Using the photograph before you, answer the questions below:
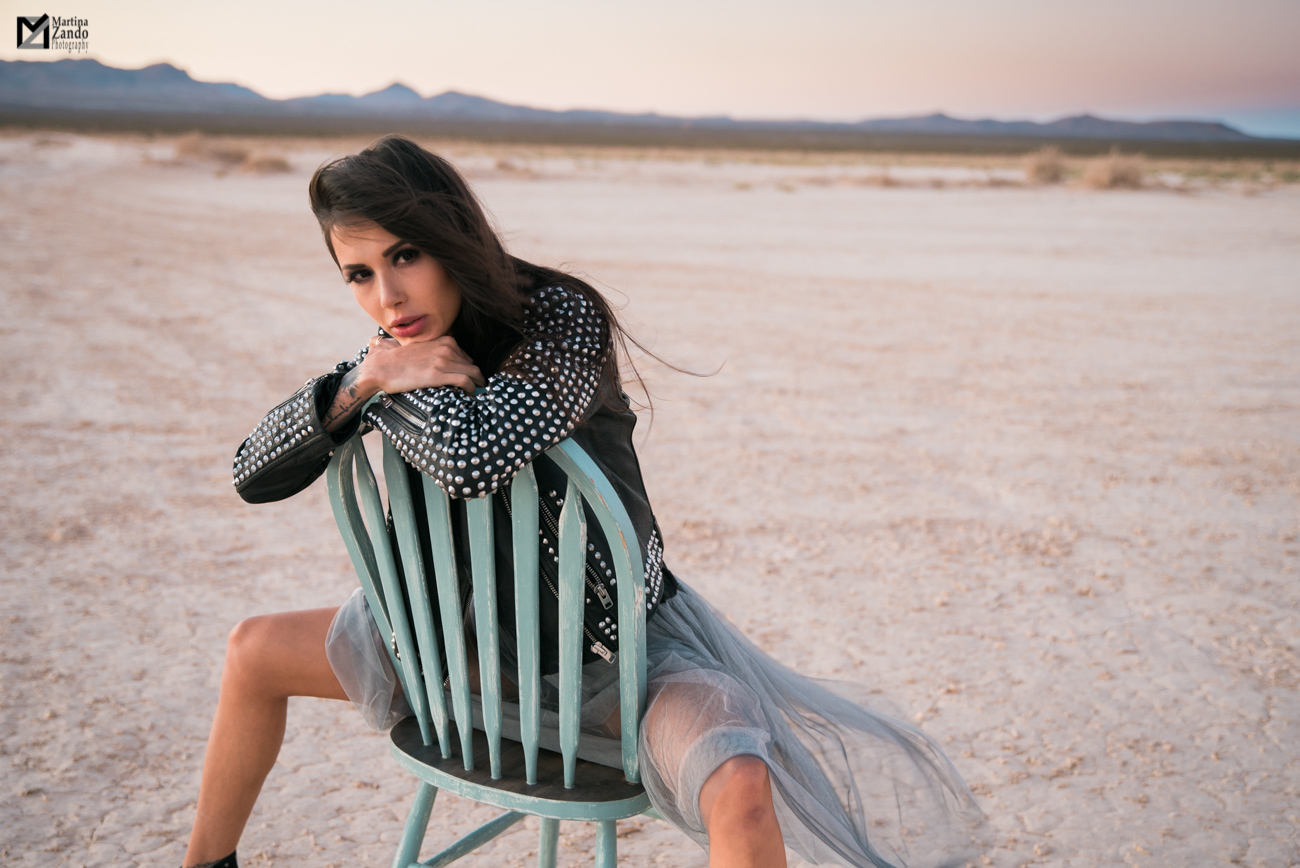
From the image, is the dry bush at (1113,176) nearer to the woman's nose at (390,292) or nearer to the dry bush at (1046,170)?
the dry bush at (1046,170)

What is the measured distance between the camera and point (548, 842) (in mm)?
1998

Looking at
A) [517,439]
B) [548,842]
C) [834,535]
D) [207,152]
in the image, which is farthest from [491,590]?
[207,152]

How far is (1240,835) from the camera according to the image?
2.40 metres

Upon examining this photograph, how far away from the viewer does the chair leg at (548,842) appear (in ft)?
6.48

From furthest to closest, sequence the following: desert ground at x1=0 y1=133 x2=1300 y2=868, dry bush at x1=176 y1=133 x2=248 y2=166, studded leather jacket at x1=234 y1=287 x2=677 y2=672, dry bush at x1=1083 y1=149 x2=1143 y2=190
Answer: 1. dry bush at x1=176 y1=133 x2=248 y2=166
2. dry bush at x1=1083 y1=149 x2=1143 y2=190
3. desert ground at x1=0 y1=133 x2=1300 y2=868
4. studded leather jacket at x1=234 y1=287 x2=677 y2=672

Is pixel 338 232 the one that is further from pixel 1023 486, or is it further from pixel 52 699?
pixel 1023 486

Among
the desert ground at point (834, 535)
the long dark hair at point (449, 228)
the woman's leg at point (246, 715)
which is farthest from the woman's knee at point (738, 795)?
the desert ground at point (834, 535)

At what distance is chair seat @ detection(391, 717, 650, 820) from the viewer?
1.57 meters

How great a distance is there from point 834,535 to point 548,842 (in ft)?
8.36

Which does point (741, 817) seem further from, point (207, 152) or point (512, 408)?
point (207, 152)

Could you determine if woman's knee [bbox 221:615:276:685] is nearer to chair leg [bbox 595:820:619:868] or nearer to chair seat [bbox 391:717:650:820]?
chair seat [bbox 391:717:650:820]

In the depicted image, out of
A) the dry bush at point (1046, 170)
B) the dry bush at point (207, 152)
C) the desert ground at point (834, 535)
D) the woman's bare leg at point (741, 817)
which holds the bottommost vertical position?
the desert ground at point (834, 535)

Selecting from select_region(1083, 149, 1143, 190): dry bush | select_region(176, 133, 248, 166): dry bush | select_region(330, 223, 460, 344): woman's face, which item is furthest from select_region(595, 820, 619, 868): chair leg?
select_region(176, 133, 248, 166): dry bush

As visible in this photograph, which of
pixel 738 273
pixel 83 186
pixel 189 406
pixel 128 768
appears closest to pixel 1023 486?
pixel 128 768
